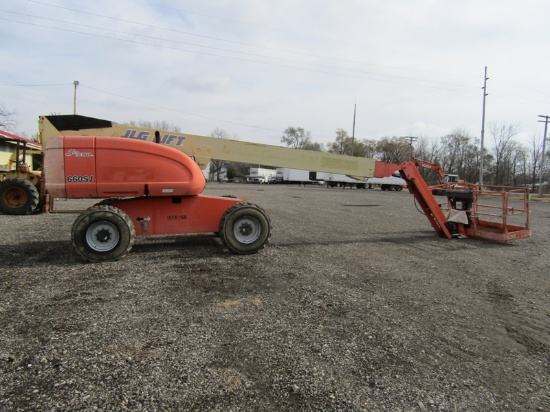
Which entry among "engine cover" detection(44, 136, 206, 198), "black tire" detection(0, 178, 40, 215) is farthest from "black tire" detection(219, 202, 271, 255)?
"black tire" detection(0, 178, 40, 215)

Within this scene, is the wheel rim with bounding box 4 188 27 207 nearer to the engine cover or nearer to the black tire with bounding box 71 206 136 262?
the engine cover

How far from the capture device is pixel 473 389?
132 inches

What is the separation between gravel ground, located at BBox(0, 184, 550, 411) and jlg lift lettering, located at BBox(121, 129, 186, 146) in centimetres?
253

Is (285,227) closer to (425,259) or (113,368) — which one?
(425,259)

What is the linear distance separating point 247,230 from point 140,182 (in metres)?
2.43

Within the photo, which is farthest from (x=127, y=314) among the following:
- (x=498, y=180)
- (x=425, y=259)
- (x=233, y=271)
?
(x=498, y=180)

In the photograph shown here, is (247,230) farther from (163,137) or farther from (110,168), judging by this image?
(110,168)

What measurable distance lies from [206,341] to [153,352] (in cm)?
55

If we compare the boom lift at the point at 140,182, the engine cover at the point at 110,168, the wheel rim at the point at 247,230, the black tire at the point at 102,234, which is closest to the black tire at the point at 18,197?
the boom lift at the point at 140,182

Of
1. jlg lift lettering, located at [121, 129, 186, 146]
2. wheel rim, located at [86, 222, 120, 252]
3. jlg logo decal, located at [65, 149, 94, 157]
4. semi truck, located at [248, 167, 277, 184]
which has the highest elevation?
semi truck, located at [248, 167, 277, 184]

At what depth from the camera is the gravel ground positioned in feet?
10.4

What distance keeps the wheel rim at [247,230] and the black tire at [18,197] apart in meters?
10.5

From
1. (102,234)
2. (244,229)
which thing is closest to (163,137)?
(102,234)

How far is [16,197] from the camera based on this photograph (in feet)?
47.4
